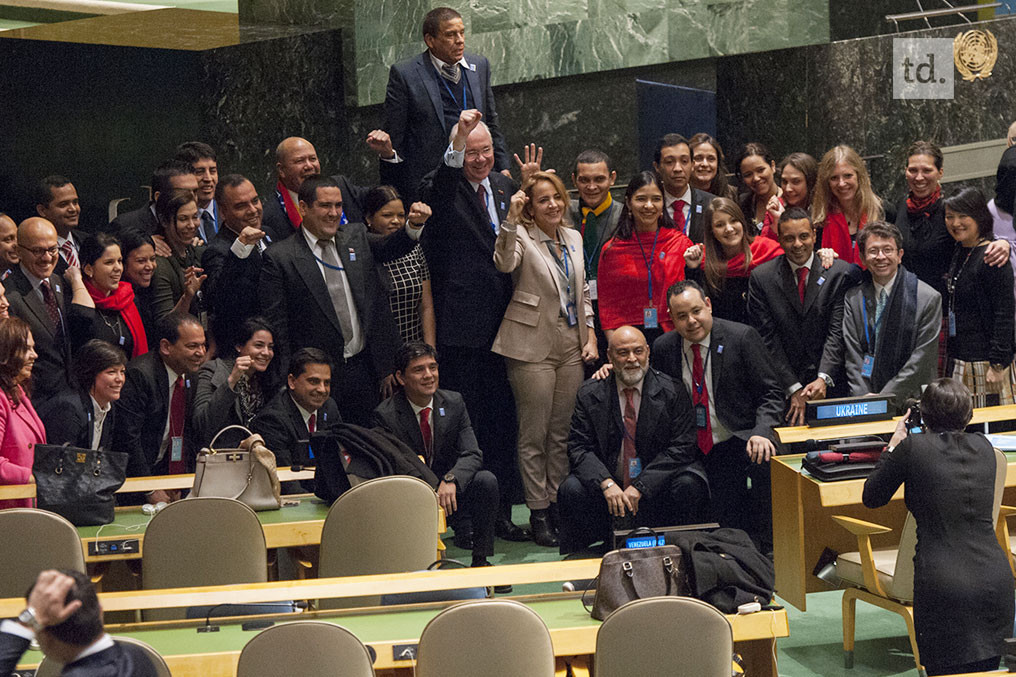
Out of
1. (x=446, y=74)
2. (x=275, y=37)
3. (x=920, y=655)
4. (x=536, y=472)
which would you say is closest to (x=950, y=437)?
(x=920, y=655)

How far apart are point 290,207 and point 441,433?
4.79 feet

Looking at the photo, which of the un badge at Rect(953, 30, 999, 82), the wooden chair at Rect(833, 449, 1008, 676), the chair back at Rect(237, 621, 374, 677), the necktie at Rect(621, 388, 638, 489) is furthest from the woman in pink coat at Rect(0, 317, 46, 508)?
the un badge at Rect(953, 30, 999, 82)

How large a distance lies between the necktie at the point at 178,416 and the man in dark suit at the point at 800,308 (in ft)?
8.69

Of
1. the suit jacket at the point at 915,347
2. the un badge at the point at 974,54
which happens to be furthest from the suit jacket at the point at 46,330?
the un badge at the point at 974,54

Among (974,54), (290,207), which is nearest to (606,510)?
(290,207)

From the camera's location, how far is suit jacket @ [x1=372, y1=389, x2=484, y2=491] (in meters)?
5.66

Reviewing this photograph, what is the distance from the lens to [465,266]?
618 centimetres

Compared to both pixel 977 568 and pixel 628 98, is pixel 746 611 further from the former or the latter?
pixel 628 98

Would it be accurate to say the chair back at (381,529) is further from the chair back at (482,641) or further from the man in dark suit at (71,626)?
the man in dark suit at (71,626)

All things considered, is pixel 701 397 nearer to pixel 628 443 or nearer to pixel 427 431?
pixel 628 443

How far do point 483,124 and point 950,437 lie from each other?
284 cm

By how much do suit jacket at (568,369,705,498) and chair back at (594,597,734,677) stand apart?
2201 mm

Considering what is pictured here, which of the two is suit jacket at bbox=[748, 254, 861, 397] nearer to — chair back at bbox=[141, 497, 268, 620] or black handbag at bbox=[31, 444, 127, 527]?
chair back at bbox=[141, 497, 268, 620]

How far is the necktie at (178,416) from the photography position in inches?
225
